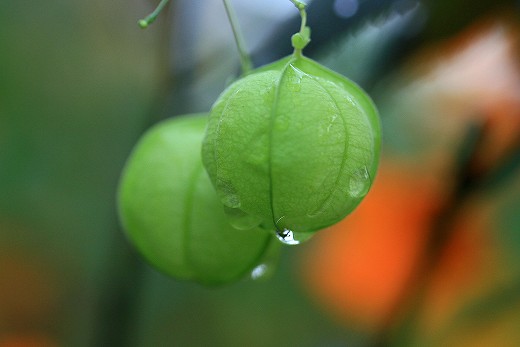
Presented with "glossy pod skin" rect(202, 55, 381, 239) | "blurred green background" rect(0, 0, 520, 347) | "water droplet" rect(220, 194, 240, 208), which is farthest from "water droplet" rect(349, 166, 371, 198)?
"blurred green background" rect(0, 0, 520, 347)

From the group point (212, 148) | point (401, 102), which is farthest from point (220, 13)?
point (212, 148)

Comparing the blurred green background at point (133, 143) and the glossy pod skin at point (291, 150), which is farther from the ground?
the glossy pod skin at point (291, 150)

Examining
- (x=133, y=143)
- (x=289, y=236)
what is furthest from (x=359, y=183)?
(x=133, y=143)

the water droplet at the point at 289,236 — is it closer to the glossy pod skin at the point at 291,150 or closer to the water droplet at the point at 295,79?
the glossy pod skin at the point at 291,150

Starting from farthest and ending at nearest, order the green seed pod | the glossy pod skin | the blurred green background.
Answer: the blurred green background, the green seed pod, the glossy pod skin

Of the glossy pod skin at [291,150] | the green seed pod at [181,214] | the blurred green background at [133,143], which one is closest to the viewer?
the glossy pod skin at [291,150]

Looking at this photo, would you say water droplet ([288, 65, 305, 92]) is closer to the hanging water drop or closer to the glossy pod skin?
the glossy pod skin

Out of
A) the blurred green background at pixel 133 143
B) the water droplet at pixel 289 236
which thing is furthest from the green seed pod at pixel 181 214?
the blurred green background at pixel 133 143

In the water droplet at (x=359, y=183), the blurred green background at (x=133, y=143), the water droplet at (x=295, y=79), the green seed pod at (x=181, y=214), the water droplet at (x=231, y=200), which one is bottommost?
the blurred green background at (x=133, y=143)
